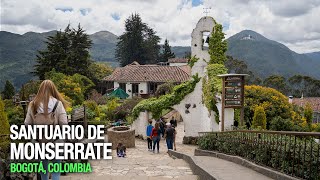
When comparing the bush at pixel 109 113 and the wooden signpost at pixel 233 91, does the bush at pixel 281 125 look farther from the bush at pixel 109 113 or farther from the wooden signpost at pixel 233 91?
the bush at pixel 109 113

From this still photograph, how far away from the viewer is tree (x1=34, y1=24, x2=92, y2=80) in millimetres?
41688

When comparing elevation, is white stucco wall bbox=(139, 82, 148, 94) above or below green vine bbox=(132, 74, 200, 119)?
above

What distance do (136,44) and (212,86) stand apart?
51415 mm

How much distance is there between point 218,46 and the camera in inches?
782

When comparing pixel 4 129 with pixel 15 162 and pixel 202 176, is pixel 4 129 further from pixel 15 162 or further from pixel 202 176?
pixel 202 176

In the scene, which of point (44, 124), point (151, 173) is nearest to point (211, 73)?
point (151, 173)

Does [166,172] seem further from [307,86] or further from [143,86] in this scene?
[307,86]

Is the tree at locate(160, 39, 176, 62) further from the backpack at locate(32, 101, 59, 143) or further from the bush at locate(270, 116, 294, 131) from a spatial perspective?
the backpack at locate(32, 101, 59, 143)

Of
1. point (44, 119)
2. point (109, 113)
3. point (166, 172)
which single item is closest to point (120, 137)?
point (166, 172)

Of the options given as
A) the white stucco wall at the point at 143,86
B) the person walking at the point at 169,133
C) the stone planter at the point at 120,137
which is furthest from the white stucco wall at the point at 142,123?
the white stucco wall at the point at 143,86

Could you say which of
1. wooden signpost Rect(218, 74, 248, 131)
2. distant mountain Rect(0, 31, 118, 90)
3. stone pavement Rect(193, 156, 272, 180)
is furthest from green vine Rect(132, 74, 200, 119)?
distant mountain Rect(0, 31, 118, 90)

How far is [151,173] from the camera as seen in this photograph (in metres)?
8.34

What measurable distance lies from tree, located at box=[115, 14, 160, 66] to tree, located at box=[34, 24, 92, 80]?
23.1m

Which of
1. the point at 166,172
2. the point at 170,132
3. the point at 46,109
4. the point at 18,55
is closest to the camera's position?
the point at 46,109
